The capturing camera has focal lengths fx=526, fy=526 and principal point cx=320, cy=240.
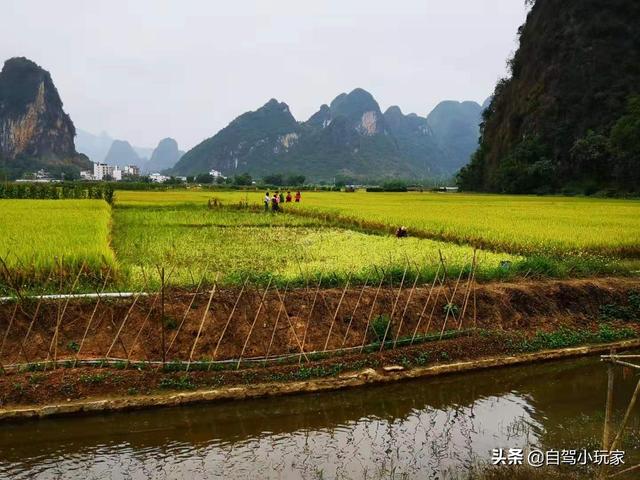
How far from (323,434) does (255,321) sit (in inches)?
87.5

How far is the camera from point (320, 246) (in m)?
15.4

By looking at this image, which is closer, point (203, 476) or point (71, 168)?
point (203, 476)

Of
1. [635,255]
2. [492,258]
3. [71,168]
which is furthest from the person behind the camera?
[71,168]

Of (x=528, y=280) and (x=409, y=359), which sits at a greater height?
(x=528, y=280)

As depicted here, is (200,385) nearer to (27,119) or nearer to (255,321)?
(255,321)

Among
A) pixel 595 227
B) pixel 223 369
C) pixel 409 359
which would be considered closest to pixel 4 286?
pixel 223 369

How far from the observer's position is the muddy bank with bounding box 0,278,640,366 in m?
7.52

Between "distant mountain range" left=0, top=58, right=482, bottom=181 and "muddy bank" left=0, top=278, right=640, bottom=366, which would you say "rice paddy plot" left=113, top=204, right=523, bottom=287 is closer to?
"muddy bank" left=0, top=278, right=640, bottom=366

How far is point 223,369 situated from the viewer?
7.30 m

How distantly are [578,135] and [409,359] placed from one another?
136ft

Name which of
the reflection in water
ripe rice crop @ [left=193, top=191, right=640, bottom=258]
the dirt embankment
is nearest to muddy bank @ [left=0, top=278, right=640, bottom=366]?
the dirt embankment

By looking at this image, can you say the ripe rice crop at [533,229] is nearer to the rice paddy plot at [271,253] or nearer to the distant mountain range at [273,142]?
the rice paddy plot at [271,253]

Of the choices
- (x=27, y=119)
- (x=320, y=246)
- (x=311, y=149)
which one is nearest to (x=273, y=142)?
(x=311, y=149)

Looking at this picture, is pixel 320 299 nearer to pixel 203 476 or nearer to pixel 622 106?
pixel 203 476
